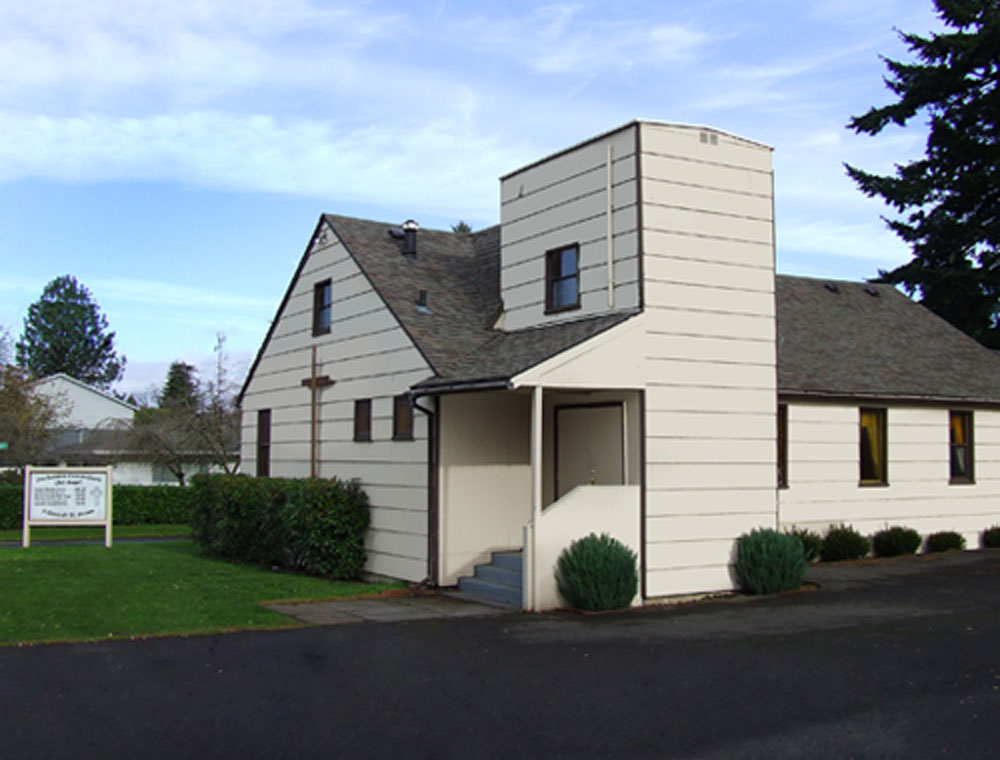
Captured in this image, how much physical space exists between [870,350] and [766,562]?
29.5ft

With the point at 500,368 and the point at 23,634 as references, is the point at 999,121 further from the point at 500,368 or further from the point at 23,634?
the point at 23,634

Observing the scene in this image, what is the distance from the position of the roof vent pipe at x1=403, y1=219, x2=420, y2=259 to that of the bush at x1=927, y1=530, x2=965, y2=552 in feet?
39.0

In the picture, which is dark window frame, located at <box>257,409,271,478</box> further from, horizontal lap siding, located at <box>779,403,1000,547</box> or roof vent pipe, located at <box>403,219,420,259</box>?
horizontal lap siding, located at <box>779,403,1000,547</box>

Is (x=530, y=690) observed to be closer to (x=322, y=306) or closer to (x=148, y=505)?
(x=322, y=306)

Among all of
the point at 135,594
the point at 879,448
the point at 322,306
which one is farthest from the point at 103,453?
the point at 879,448

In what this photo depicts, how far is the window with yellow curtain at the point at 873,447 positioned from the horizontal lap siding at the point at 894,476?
0.45 ft

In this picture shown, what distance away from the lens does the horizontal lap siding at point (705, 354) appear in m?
14.0

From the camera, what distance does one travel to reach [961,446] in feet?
69.6

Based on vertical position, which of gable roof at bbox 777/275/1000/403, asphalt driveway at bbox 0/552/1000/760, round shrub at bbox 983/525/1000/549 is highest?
gable roof at bbox 777/275/1000/403

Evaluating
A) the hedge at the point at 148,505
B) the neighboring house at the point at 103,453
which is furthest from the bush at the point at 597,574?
the neighboring house at the point at 103,453

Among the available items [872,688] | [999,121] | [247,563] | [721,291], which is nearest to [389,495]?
[247,563]

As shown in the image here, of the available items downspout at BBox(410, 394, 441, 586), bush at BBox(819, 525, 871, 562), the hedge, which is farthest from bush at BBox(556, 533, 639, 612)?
the hedge

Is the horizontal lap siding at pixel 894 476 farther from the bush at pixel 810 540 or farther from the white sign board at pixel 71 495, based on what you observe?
the white sign board at pixel 71 495

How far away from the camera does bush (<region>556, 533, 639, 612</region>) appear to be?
1283 centimetres
